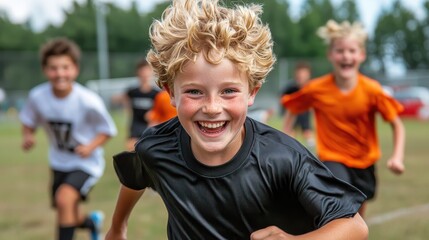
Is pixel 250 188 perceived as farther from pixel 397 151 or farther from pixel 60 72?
pixel 60 72

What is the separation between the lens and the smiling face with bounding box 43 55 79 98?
19.4 ft

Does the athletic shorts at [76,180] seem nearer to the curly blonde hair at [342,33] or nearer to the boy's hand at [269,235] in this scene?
the curly blonde hair at [342,33]

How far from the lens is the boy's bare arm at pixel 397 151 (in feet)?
15.4

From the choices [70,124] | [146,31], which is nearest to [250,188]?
[70,124]

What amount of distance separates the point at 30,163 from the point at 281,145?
1219 cm

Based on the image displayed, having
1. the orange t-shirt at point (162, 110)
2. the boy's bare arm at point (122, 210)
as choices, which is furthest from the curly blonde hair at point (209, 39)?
the orange t-shirt at point (162, 110)

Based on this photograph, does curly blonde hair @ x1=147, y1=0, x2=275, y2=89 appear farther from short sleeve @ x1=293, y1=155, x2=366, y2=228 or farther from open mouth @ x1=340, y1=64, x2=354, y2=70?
open mouth @ x1=340, y1=64, x2=354, y2=70

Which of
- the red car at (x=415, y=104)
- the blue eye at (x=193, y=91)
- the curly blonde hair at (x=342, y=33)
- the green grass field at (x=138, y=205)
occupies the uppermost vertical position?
the curly blonde hair at (x=342, y=33)

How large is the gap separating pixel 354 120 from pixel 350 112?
9cm

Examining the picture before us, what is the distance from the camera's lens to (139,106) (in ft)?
35.2

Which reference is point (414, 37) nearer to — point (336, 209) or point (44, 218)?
point (44, 218)

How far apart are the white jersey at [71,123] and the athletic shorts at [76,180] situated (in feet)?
0.16

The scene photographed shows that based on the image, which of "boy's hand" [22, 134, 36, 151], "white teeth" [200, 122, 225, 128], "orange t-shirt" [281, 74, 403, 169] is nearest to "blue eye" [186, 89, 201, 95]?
"white teeth" [200, 122, 225, 128]

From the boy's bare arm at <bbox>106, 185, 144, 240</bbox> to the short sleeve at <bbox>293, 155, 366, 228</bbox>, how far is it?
0.84 meters
